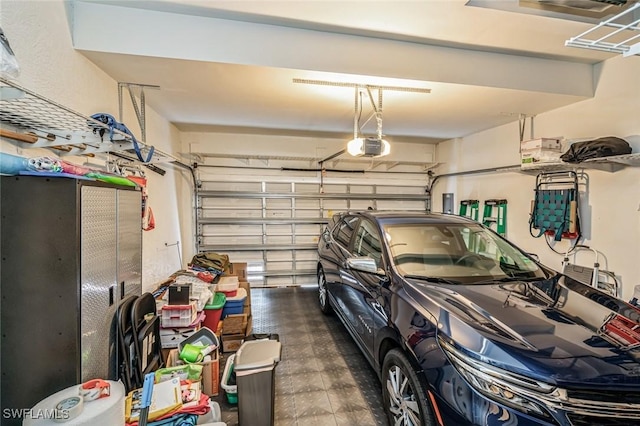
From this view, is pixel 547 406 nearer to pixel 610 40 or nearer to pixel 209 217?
pixel 610 40

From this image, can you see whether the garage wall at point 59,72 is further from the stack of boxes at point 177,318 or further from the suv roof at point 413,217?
the suv roof at point 413,217

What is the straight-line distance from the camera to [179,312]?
2.57 metres

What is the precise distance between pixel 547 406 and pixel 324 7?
285 cm

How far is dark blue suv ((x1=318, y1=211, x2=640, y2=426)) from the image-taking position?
1205mm

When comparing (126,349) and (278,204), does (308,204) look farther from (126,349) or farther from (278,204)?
(126,349)

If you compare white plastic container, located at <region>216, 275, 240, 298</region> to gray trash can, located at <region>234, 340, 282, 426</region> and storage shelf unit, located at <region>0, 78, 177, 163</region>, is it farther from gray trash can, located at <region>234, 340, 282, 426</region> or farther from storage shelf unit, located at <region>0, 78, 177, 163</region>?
storage shelf unit, located at <region>0, 78, 177, 163</region>

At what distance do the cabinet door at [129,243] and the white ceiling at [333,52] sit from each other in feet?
3.96

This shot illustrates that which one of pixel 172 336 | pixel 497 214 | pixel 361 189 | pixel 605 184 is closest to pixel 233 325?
pixel 172 336

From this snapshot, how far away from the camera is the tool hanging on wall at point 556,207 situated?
3.34 m

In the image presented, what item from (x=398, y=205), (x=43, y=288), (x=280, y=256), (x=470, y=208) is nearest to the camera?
(x=43, y=288)

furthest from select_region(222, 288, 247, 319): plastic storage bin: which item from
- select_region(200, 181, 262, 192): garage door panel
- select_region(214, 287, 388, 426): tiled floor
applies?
select_region(200, 181, 262, 192): garage door panel

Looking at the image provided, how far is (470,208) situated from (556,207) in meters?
1.68

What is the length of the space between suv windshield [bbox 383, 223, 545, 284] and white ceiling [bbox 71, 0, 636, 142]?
1.51 meters

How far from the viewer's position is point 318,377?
2.63 meters
